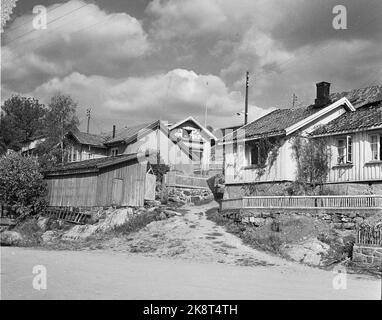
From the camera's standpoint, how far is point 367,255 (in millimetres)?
16266

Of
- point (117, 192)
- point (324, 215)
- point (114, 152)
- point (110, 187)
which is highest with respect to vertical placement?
point (114, 152)

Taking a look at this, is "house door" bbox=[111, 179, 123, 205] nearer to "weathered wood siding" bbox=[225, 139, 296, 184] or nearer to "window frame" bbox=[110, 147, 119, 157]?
"weathered wood siding" bbox=[225, 139, 296, 184]

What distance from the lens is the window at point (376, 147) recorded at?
24.1m

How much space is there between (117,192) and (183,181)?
25.0 feet

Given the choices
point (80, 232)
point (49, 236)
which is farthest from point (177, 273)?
point (49, 236)

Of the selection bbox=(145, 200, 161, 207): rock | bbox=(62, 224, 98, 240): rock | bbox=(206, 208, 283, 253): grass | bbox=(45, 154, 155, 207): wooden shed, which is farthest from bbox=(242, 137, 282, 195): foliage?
bbox=(62, 224, 98, 240): rock

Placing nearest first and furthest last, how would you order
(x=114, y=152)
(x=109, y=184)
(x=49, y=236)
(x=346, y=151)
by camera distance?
(x=346, y=151)
(x=49, y=236)
(x=109, y=184)
(x=114, y=152)

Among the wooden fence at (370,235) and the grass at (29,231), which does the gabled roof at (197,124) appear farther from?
the wooden fence at (370,235)

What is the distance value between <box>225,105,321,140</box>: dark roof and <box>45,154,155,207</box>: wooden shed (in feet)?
21.4

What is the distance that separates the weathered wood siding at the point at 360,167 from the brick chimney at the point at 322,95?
487cm

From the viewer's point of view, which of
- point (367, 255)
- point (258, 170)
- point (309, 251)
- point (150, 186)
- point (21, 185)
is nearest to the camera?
point (367, 255)

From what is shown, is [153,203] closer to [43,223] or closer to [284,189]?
[43,223]

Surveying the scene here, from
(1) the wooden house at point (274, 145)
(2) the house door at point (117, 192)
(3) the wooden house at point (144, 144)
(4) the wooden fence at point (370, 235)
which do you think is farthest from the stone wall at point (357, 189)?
(3) the wooden house at point (144, 144)
